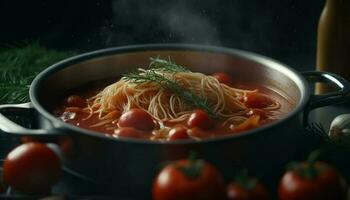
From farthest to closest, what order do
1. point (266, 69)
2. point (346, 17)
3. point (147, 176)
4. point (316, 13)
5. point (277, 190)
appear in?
1. point (316, 13)
2. point (346, 17)
3. point (266, 69)
4. point (277, 190)
5. point (147, 176)

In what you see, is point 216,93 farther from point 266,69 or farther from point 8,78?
point 8,78

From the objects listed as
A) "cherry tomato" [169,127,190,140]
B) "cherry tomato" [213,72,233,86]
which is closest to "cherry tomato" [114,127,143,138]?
"cherry tomato" [169,127,190,140]

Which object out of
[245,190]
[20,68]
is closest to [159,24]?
[20,68]

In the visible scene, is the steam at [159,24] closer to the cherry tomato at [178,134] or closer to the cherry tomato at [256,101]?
the cherry tomato at [256,101]

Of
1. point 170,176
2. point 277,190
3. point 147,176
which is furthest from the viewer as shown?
point 277,190

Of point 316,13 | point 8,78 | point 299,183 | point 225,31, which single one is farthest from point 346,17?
point 8,78

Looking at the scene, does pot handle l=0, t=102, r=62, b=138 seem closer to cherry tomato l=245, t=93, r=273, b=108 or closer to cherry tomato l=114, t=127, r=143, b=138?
cherry tomato l=114, t=127, r=143, b=138
